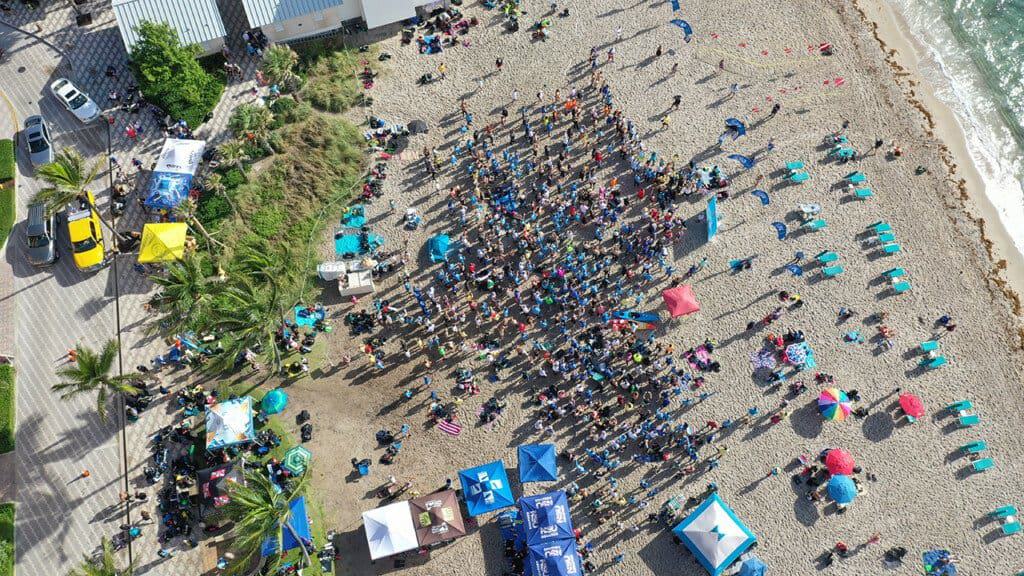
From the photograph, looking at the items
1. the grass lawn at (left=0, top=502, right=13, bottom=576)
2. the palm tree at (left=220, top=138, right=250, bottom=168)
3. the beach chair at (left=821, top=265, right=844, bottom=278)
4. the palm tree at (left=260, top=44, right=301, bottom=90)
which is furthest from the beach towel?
the palm tree at (left=260, top=44, right=301, bottom=90)

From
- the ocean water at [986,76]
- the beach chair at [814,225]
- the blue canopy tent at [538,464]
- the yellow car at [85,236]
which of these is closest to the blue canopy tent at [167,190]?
the yellow car at [85,236]

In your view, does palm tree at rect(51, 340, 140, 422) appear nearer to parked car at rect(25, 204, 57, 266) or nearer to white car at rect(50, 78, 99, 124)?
parked car at rect(25, 204, 57, 266)

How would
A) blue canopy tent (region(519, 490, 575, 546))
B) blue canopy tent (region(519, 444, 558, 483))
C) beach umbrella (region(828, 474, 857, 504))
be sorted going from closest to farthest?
blue canopy tent (region(519, 490, 575, 546)) < blue canopy tent (region(519, 444, 558, 483)) < beach umbrella (region(828, 474, 857, 504))

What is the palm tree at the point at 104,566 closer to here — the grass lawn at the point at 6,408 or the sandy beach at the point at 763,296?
the grass lawn at the point at 6,408

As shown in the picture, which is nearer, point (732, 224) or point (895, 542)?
point (895, 542)

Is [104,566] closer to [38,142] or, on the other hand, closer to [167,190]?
[167,190]

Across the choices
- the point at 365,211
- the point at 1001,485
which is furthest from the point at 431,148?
the point at 1001,485

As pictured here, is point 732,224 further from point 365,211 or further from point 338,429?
point 338,429

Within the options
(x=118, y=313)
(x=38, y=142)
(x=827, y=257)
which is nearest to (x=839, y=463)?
(x=827, y=257)
